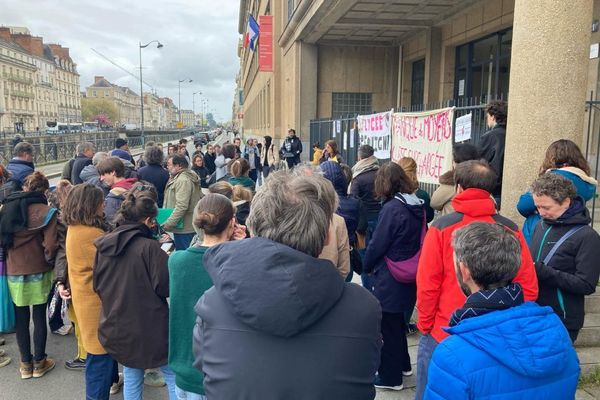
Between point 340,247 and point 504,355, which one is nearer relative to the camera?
point 504,355

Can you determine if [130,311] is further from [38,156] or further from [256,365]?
[38,156]

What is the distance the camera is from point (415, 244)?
360 centimetres

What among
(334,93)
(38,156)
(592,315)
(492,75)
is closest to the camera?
(592,315)

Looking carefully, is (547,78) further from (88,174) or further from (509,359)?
(88,174)

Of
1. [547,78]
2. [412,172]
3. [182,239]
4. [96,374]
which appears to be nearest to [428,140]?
[547,78]

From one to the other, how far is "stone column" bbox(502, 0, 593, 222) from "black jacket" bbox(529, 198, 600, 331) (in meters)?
1.65

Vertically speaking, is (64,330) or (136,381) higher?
(136,381)

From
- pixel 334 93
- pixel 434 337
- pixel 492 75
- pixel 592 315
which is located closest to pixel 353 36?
pixel 334 93

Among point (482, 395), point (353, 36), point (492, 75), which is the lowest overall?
point (482, 395)

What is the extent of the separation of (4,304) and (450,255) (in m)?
4.19

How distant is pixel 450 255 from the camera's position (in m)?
2.77

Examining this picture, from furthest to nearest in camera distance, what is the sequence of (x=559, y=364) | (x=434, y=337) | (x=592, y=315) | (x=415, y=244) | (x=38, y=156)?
(x=38, y=156) < (x=592, y=315) < (x=415, y=244) < (x=434, y=337) < (x=559, y=364)

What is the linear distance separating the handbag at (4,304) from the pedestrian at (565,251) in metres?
4.59

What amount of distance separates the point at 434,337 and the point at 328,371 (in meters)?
1.66
